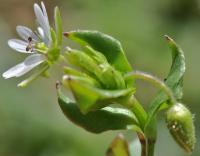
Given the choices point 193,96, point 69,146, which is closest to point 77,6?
point 193,96

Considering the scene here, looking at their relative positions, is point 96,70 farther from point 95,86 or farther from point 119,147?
point 119,147

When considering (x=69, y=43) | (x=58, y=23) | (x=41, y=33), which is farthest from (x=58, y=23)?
(x=69, y=43)

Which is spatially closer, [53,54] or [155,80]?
[155,80]

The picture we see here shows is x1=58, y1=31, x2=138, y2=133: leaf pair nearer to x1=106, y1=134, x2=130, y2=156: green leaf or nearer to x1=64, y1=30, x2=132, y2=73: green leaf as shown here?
x1=64, y1=30, x2=132, y2=73: green leaf

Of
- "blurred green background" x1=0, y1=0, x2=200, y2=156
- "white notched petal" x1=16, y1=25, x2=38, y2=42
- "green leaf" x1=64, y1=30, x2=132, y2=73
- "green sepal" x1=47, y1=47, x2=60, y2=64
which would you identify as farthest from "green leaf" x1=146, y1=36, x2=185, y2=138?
"blurred green background" x1=0, y1=0, x2=200, y2=156

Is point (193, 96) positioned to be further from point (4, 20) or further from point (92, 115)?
point (92, 115)
